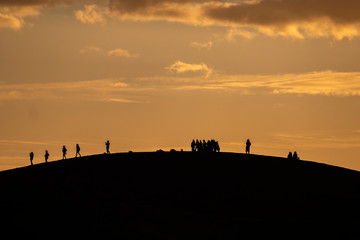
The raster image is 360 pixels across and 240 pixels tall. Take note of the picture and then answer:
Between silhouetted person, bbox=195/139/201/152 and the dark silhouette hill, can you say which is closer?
the dark silhouette hill

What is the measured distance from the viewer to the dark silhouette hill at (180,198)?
166ft

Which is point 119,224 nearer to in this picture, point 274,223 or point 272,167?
point 274,223

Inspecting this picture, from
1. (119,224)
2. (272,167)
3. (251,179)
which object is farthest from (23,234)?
(272,167)

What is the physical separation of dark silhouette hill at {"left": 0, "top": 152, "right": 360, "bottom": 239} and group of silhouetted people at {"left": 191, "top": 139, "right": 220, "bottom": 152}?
68cm

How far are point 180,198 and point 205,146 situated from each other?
1532 centimetres

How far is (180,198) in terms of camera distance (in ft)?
200

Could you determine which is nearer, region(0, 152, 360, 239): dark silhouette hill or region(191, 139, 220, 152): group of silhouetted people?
region(0, 152, 360, 239): dark silhouette hill

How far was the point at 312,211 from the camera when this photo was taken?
189 feet

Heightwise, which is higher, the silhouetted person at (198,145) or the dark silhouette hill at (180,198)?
the silhouetted person at (198,145)

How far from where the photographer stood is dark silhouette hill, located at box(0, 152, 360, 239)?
Result: 166 feet

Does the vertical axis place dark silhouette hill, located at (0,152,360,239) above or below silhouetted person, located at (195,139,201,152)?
below

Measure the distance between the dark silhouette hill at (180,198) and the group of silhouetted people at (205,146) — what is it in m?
0.68

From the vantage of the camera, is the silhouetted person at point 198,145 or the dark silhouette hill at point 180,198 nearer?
the dark silhouette hill at point 180,198

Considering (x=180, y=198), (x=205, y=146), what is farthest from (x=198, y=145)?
(x=180, y=198)
